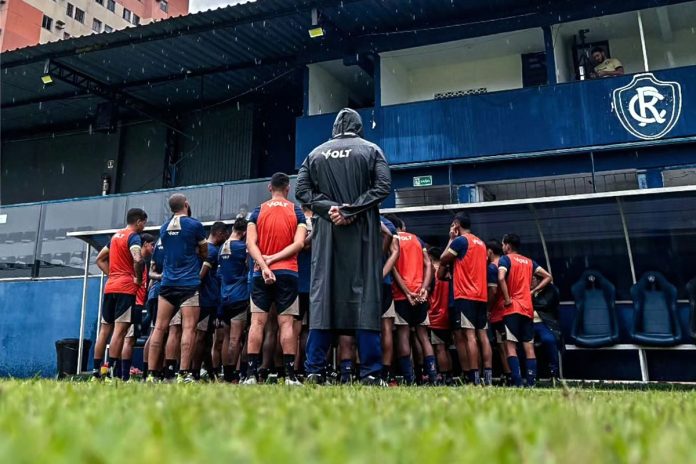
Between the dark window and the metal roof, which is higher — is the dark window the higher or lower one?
the higher one

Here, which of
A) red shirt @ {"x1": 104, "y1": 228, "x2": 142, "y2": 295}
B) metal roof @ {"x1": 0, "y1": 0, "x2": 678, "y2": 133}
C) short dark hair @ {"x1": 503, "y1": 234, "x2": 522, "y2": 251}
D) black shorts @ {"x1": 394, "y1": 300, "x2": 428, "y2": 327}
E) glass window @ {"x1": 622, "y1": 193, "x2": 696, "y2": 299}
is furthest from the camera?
metal roof @ {"x1": 0, "y1": 0, "x2": 678, "y2": 133}

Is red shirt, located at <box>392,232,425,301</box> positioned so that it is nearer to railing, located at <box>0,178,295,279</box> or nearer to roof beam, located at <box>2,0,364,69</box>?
railing, located at <box>0,178,295,279</box>

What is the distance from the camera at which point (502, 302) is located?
7.56 m

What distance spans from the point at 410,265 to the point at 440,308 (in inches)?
43.3

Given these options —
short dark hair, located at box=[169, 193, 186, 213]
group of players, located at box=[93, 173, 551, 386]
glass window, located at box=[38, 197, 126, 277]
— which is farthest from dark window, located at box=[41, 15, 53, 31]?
short dark hair, located at box=[169, 193, 186, 213]

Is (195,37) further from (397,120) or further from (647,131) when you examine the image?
(647,131)

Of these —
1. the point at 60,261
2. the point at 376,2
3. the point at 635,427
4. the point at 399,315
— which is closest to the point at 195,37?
the point at 376,2

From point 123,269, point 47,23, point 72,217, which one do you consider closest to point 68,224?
point 72,217

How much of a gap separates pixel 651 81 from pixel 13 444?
1351cm

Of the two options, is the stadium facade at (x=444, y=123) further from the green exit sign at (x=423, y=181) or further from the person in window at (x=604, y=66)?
the person in window at (x=604, y=66)

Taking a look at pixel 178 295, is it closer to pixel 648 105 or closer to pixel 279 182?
pixel 279 182

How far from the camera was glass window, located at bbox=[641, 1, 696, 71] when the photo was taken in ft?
44.5

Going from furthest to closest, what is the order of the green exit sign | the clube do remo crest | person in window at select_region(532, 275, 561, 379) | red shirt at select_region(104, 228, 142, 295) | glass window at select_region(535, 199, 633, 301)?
the green exit sign → the clube do remo crest → glass window at select_region(535, 199, 633, 301) → person in window at select_region(532, 275, 561, 379) → red shirt at select_region(104, 228, 142, 295)

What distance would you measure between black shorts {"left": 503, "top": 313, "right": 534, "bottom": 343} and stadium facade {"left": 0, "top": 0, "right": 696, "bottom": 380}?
148cm
